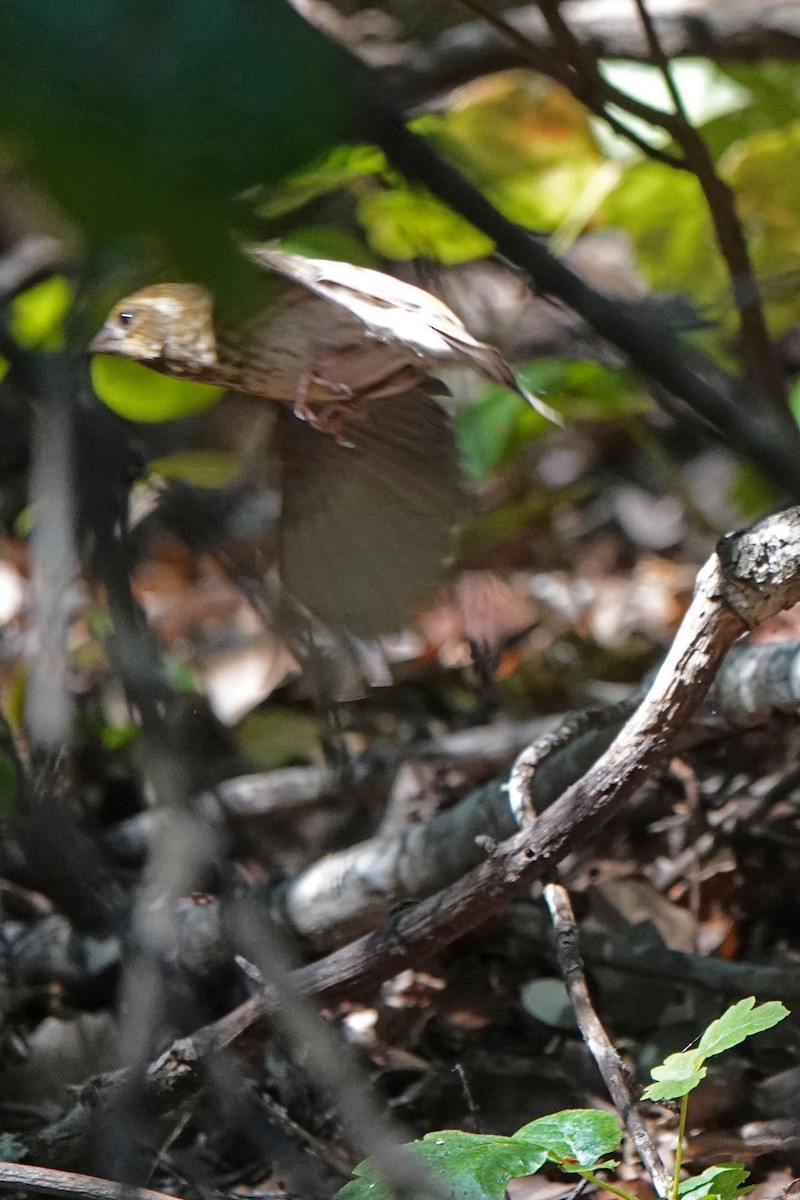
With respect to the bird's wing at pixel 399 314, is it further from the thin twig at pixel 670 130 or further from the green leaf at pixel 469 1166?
the green leaf at pixel 469 1166

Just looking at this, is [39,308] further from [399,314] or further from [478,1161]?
[478,1161]

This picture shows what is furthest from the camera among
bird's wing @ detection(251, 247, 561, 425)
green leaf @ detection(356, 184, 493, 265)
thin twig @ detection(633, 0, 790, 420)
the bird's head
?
green leaf @ detection(356, 184, 493, 265)

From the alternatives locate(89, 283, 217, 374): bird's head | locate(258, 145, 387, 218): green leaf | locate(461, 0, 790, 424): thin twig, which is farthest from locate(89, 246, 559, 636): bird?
locate(461, 0, 790, 424): thin twig

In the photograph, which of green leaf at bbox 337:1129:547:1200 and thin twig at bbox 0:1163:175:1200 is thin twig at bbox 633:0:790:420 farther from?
thin twig at bbox 0:1163:175:1200

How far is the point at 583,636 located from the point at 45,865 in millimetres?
1152

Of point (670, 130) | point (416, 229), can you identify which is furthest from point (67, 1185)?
point (670, 130)

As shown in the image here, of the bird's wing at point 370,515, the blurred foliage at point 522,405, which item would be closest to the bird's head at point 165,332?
the bird's wing at point 370,515

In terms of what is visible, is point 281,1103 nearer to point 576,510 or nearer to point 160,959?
point 160,959

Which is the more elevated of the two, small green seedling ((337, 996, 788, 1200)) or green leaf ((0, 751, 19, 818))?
green leaf ((0, 751, 19, 818))

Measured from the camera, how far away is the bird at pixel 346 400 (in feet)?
3.35

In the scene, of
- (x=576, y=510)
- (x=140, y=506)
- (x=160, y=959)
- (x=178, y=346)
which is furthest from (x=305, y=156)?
(x=576, y=510)

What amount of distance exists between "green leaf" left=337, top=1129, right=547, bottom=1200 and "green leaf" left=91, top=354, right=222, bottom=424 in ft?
3.39

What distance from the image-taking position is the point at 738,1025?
91cm

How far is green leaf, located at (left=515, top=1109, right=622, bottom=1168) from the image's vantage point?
88 cm
